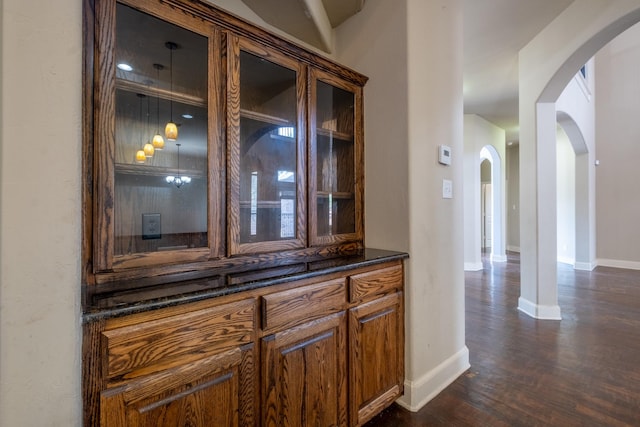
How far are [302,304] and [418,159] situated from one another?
44.7 inches

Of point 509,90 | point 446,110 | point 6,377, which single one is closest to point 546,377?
point 446,110

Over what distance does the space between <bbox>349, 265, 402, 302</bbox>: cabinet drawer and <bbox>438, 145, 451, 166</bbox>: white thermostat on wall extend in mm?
775

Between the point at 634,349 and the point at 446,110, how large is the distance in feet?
8.44

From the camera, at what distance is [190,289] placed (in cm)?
102

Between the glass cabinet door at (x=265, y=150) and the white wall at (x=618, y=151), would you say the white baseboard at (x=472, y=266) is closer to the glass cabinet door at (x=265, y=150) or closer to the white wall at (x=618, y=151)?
the white wall at (x=618, y=151)

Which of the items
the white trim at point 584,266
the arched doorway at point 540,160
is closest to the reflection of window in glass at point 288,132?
the arched doorway at point 540,160

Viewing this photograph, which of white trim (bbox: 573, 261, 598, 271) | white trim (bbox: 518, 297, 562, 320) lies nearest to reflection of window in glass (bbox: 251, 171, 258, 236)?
white trim (bbox: 518, 297, 562, 320)

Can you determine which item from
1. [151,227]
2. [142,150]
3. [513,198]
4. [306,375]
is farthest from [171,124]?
[513,198]

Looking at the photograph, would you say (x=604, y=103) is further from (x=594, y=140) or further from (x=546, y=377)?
(x=546, y=377)

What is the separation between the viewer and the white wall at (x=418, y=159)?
1.84 metres

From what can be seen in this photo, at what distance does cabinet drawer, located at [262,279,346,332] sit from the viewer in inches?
47.4

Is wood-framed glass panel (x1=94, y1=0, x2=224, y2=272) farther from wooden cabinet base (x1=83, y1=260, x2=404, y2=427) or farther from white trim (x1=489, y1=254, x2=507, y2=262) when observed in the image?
white trim (x1=489, y1=254, x2=507, y2=262)

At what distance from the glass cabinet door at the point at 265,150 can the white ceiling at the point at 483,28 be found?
0.51 metres

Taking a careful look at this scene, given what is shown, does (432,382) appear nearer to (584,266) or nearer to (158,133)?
(158,133)
